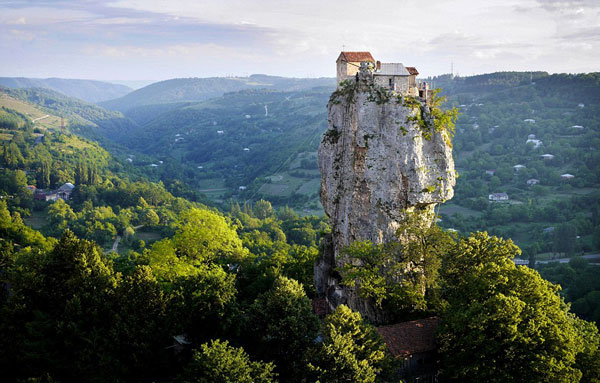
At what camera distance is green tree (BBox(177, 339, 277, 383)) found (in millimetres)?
25516

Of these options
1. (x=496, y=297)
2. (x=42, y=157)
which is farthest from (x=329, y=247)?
(x=42, y=157)

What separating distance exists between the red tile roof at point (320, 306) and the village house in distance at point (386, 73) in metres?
20.4

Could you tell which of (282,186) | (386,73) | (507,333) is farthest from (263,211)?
(507,333)

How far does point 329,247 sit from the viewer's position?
147 feet

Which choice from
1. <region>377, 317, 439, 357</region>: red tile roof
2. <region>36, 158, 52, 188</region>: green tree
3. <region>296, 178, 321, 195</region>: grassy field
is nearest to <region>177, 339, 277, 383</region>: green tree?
<region>377, 317, 439, 357</region>: red tile roof

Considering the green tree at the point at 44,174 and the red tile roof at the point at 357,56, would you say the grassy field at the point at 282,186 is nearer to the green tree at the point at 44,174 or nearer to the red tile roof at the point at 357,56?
the green tree at the point at 44,174

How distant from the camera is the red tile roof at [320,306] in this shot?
1627 inches

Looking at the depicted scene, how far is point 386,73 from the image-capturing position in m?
38.6

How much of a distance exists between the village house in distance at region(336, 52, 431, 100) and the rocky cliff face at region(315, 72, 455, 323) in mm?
1076

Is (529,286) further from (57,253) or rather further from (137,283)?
(57,253)

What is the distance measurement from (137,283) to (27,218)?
99.4m

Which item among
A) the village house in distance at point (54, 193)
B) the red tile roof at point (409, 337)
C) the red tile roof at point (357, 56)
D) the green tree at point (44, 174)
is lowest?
the village house in distance at point (54, 193)

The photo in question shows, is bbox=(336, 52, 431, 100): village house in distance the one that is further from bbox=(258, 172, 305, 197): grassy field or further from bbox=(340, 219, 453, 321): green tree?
bbox=(258, 172, 305, 197): grassy field

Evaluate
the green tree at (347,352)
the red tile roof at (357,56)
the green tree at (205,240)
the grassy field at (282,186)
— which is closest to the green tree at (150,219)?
the grassy field at (282,186)
